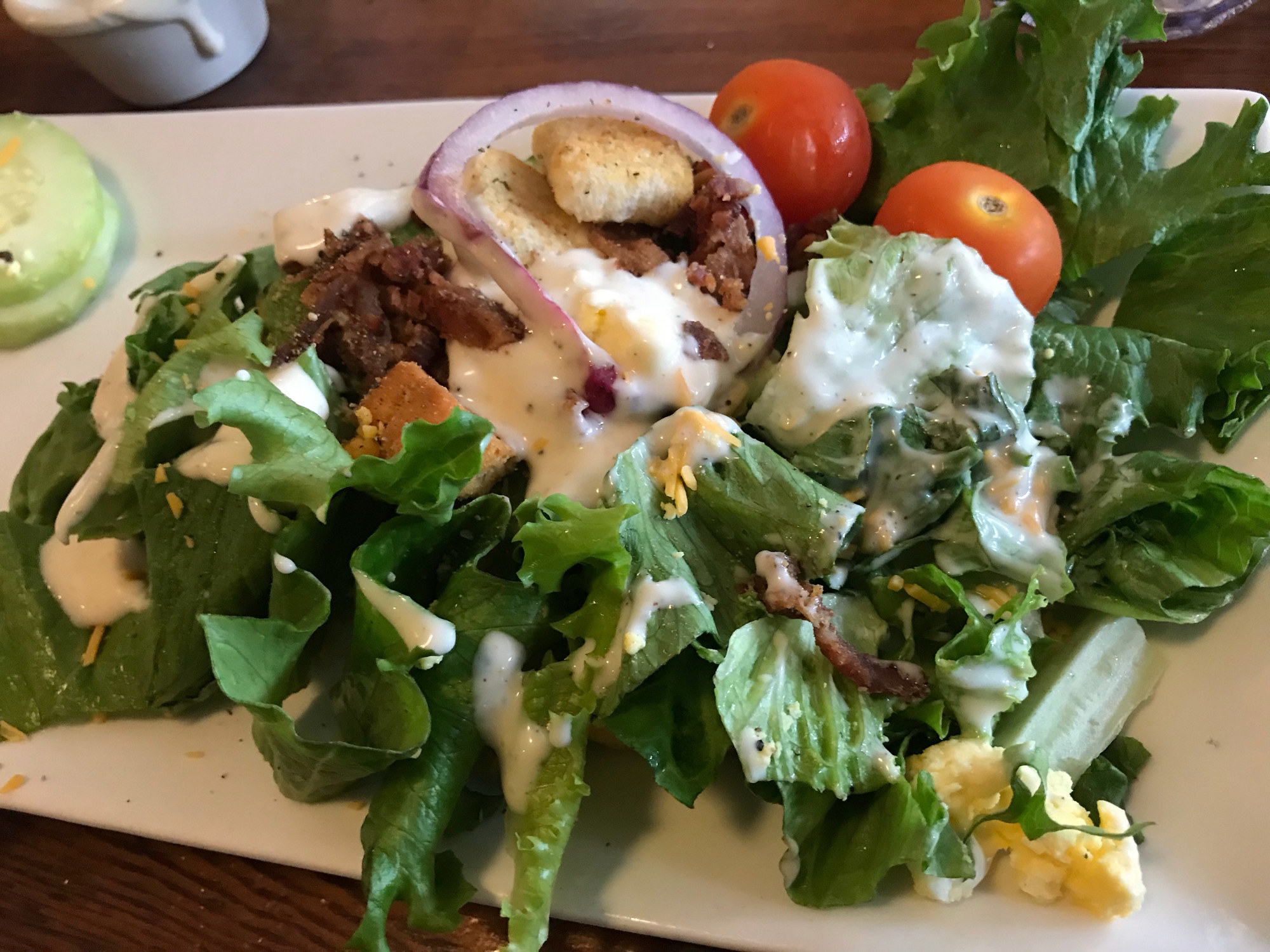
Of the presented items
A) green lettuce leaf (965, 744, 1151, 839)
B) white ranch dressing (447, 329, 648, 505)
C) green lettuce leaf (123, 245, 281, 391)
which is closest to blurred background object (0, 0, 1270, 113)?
green lettuce leaf (123, 245, 281, 391)

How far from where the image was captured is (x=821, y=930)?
95 cm

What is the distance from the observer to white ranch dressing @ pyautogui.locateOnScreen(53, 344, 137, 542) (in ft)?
3.89

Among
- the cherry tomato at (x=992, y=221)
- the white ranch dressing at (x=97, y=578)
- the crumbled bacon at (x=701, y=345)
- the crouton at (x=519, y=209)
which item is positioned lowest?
the white ranch dressing at (x=97, y=578)

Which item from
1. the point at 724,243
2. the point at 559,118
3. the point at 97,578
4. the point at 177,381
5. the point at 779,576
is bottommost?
the point at 97,578

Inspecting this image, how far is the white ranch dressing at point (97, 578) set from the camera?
1.26m

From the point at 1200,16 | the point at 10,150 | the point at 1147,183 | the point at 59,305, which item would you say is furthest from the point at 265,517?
the point at 1200,16

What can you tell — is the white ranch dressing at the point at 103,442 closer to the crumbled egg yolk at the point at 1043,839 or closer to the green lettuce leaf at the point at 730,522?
the green lettuce leaf at the point at 730,522

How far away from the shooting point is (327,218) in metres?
1.38

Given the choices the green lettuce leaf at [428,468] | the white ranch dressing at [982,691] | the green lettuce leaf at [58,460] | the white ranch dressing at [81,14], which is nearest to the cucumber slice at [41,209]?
the white ranch dressing at [81,14]

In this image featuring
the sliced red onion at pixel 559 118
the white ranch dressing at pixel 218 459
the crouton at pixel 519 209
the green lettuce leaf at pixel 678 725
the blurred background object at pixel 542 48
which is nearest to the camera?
the green lettuce leaf at pixel 678 725

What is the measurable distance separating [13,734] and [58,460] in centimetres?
43

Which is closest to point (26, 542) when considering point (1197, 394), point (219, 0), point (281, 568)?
point (281, 568)

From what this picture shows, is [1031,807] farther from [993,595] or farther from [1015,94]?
[1015,94]

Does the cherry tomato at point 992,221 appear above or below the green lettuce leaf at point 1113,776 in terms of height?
above
